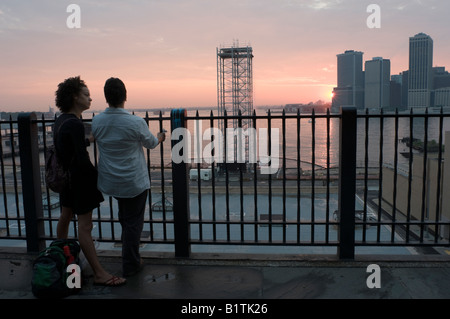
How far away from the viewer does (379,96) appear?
110625 millimetres

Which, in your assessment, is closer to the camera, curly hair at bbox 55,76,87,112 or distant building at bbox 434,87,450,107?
curly hair at bbox 55,76,87,112

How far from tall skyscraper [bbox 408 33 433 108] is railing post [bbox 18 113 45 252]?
449 ft

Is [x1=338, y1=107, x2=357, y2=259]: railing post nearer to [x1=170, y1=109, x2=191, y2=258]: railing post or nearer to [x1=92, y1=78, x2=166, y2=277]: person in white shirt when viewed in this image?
[x1=170, y1=109, x2=191, y2=258]: railing post

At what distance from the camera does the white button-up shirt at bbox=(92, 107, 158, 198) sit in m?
3.34

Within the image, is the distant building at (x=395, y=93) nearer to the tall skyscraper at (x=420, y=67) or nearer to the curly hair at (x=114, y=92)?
the tall skyscraper at (x=420, y=67)

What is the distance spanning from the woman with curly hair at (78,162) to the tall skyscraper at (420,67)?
13721 centimetres

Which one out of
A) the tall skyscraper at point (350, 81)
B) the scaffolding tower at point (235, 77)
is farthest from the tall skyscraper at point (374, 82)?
the scaffolding tower at point (235, 77)

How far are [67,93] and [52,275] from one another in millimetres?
1684

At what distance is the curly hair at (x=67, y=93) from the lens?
11.1 ft

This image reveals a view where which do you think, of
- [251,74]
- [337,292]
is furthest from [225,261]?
[251,74]

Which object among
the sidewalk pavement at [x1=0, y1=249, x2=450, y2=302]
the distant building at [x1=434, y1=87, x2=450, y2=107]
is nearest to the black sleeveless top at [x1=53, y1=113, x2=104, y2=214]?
the sidewalk pavement at [x1=0, y1=249, x2=450, y2=302]

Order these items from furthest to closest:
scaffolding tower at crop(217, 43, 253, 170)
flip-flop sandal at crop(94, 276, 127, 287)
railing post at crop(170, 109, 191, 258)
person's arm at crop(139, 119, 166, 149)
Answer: scaffolding tower at crop(217, 43, 253, 170), railing post at crop(170, 109, 191, 258), flip-flop sandal at crop(94, 276, 127, 287), person's arm at crop(139, 119, 166, 149)

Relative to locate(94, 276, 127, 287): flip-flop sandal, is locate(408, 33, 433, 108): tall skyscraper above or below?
above
